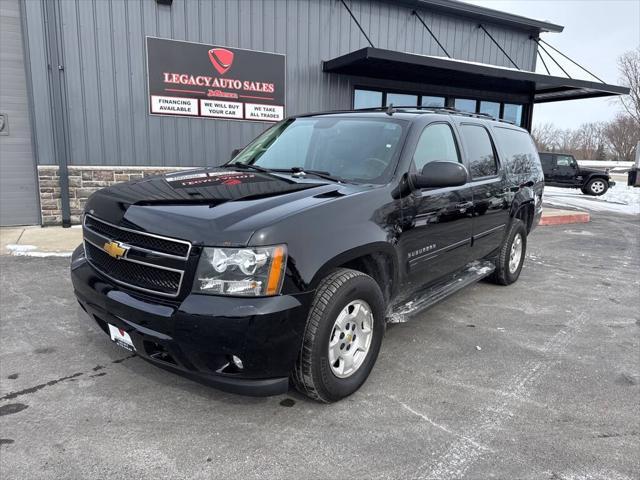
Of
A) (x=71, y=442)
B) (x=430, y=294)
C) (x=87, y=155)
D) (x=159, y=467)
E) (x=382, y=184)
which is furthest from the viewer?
(x=87, y=155)

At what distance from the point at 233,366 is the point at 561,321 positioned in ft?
11.9

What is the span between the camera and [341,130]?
4078 millimetres

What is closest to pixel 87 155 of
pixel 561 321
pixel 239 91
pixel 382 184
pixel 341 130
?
pixel 239 91

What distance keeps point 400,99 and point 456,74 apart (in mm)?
1546

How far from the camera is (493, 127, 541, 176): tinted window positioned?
17.9ft

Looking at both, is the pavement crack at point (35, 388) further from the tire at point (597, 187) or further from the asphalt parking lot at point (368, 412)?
the tire at point (597, 187)

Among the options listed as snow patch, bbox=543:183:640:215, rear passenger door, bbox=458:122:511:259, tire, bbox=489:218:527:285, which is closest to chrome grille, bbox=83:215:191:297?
rear passenger door, bbox=458:122:511:259

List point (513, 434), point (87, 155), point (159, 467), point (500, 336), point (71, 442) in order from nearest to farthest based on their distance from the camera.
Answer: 1. point (159, 467)
2. point (71, 442)
3. point (513, 434)
4. point (500, 336)
5. point (87, 155)

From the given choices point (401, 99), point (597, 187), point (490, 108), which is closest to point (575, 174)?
point (597, 187)

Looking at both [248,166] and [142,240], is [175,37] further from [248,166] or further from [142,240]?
[142,240]

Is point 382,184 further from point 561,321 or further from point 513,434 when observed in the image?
point 561,321

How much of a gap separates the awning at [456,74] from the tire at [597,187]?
6246 millimetres

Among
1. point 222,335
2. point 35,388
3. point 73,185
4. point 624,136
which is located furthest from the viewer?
point 624,136

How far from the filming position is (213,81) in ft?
32.3
